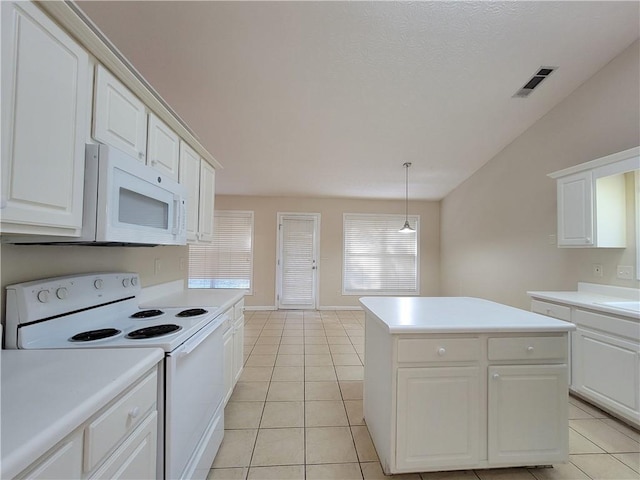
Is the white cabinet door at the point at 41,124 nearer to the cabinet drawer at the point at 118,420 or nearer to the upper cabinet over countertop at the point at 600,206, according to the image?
the cabinet drawer at the point at 118,420

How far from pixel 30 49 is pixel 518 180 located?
4.50m

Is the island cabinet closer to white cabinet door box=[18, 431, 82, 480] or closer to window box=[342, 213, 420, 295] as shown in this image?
white cabinet door box=[18, 431, 82, 480]

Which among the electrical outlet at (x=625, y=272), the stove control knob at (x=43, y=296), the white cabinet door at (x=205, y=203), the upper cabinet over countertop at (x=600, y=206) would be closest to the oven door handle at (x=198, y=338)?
the stove control knob at (x=43, y=296)

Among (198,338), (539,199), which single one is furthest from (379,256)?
(198,338)

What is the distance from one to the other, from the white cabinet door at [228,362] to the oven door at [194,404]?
0.82 ft

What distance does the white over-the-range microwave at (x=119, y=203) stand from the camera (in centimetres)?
110

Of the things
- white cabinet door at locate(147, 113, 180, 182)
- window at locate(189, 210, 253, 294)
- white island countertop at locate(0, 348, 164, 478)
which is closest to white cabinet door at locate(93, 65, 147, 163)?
white cabinet door at locate(147, 113, 180, 182)

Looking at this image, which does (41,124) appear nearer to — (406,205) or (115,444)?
(115,444)

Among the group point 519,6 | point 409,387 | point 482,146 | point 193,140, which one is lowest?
point 409,387

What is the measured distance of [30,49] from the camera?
868mm

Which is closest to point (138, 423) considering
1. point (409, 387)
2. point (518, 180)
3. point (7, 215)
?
point (7, 215)

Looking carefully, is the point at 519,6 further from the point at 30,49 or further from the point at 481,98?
the point at 30,49

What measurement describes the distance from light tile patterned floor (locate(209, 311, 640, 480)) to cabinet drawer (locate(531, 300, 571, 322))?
0.72 m

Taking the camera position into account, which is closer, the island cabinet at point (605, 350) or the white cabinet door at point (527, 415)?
the white cabinet door at point (527, 415)
